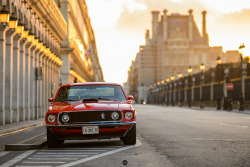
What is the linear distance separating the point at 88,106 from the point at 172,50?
603 ft

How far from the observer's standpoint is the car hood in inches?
418

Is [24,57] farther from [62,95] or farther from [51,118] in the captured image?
[51,118]

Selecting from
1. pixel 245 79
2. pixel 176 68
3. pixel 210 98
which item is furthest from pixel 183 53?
pixel 245 79

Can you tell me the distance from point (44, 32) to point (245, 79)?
24.8 m

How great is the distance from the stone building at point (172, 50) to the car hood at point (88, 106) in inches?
7084

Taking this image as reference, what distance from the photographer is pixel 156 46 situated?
195 metres

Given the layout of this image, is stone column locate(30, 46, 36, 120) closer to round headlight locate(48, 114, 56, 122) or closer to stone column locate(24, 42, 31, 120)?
stone column locate(24, 42, 31, 120)

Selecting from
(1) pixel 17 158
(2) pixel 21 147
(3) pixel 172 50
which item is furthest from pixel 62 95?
(3) pixel 172 50

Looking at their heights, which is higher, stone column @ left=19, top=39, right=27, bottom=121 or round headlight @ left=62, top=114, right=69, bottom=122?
stone column @ left=19, top=39, right=27, bottom=121

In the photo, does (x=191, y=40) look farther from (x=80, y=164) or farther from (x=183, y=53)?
(x=80, y=164)

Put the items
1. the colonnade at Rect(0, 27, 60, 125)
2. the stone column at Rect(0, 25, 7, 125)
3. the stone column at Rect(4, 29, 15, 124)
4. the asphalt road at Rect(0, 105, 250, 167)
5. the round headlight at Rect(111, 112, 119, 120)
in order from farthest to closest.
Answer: the stone column at Rect(4, 29, 15, 124) → the colonnade at Rect(0, 27, 60, 125) → the stone column at Rect(0, 25, 7, 125) → the round headlight at Rect(111, 112, 119, 120) → the asphalt road at Rect(0, 105, 250, 167)

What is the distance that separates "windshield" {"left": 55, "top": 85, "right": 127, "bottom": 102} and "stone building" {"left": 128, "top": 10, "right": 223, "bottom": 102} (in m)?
179

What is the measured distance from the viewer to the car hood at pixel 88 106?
34.8 feet

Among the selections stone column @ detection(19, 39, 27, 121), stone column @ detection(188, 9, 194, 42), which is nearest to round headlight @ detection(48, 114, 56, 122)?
stone column @ detection(19, 39, 27, 121)
